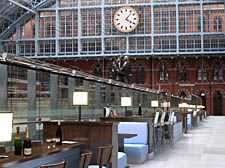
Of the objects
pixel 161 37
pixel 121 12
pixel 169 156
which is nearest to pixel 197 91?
pixel 161 37

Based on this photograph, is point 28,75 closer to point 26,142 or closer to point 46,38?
point 26,142

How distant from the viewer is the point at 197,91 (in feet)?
138

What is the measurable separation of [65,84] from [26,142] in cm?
614

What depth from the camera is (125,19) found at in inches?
1534

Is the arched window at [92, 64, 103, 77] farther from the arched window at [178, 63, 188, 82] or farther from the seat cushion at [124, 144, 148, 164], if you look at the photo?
the seat cushion at [124, 144, 148, 164]

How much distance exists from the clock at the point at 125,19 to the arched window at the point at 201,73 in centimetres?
888

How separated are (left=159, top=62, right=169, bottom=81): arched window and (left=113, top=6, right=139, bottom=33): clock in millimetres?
5955

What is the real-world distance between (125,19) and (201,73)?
10.6 metres

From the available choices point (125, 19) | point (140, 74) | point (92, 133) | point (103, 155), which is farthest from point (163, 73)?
point (103, 155)

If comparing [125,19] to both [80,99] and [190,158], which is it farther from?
[80,99]

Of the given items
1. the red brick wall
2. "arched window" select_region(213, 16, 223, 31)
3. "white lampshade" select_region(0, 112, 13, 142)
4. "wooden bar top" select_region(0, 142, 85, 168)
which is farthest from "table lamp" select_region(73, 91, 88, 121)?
the red brick wall

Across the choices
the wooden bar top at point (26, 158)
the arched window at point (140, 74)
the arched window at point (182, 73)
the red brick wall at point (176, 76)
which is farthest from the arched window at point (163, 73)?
the wooden bar top at point (26, 158)

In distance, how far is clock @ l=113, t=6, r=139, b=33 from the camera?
1540 inches

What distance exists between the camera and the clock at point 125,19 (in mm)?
39125
